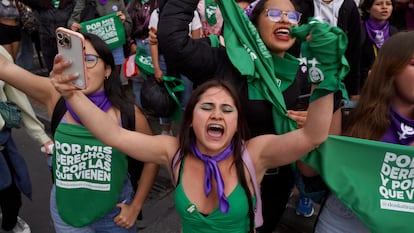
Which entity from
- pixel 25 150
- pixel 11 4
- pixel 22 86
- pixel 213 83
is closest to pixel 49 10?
pixel 11 4

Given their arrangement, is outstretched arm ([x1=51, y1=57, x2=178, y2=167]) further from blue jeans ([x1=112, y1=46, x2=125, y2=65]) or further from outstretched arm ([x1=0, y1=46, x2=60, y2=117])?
blue jeans ([x1=112, y1=46, x2=125, y2=65])

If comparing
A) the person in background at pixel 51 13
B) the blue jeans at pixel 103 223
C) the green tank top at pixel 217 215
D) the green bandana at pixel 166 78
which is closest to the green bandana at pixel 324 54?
the green tank top at pixel 217 215

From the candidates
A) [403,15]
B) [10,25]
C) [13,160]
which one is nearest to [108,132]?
[13,160]

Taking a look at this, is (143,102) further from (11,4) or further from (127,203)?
(11,4)

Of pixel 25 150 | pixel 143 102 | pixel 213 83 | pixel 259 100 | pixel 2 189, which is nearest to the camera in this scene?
pixel 213 83

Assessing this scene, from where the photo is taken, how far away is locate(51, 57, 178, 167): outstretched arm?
1.59 m

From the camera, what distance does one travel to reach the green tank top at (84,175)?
1.99 m

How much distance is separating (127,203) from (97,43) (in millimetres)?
812

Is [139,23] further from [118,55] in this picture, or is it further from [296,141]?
[296,141]

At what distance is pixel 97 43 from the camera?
203cm

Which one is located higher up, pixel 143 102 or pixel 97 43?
pixel 97 43

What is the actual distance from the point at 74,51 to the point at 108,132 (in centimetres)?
35

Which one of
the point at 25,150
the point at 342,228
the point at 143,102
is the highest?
the point at 342,228

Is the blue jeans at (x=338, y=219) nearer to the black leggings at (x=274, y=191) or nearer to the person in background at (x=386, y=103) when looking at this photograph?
the person in background at (x=386, y=103)
